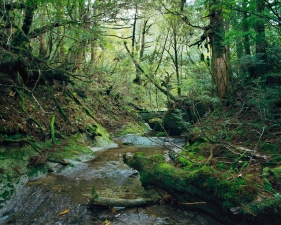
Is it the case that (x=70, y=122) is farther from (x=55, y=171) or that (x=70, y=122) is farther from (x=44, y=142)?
(x=55, y=171)

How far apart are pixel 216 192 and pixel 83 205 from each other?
226cm

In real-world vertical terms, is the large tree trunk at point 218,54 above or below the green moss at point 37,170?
above

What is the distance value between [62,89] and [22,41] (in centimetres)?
265

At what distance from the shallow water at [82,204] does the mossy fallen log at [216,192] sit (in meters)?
0.26

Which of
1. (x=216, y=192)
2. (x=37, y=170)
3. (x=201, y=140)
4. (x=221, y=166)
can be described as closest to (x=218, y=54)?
(x=201, y=140)

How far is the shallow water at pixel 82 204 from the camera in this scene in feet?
11.5

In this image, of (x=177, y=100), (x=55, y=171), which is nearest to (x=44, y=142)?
(x=55, y=171)

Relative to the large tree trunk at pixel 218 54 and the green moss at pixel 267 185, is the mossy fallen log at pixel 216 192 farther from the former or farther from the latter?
the large tree trunk at pixel 218 54

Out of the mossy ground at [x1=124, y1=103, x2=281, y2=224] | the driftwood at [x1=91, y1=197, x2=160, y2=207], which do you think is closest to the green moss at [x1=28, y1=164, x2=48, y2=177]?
the driftwood at [x1=91, y1=197, x2=160, y2=207]

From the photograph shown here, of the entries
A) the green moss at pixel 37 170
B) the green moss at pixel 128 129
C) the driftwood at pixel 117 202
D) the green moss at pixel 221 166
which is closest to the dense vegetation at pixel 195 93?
the green moss at pixel 221 166

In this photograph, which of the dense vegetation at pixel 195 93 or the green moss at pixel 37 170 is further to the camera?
the green moss at pixel 37 170

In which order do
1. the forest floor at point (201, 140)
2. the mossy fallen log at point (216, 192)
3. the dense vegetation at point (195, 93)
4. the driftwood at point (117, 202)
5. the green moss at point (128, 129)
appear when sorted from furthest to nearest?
the green moss at point (128, 129), the dense vegetation at point (195, 93), the driftwood at point (117, 202), the forest floor at point (201, 140), the mossy fallen log at point (216, 192)

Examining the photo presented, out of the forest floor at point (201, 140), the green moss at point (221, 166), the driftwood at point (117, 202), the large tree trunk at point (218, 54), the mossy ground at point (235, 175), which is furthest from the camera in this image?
the large tree trunk at point (218, 54)

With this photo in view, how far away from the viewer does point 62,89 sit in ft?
30.0
